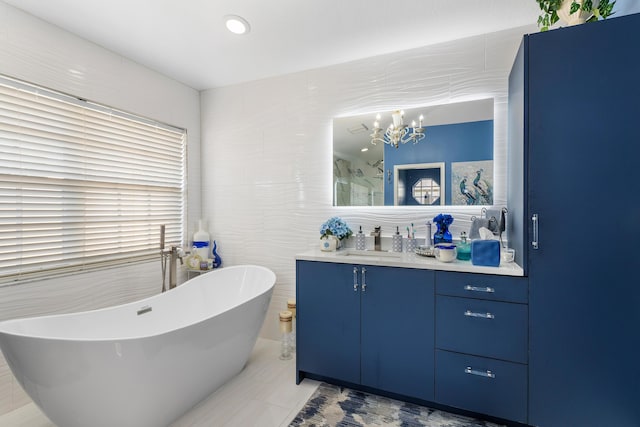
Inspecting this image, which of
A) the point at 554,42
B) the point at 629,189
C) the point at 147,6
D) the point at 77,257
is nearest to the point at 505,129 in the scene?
the point at 554,42

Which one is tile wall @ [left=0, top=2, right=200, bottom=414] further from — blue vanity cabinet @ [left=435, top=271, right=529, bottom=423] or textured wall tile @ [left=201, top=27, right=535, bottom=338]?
blue vanity cabinet @ [left=435, top=271, right=529, bottom=423]

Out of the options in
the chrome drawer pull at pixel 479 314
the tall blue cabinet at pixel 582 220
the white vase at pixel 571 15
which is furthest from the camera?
the chrome drawer pull at pixel 479 314

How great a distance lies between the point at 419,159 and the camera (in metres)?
2.36

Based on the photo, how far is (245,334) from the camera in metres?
2.06

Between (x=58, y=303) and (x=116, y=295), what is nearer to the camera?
(x=58, y=303)

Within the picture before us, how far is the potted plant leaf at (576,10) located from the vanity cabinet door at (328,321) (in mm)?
1835

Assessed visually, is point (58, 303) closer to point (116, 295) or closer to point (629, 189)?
point (116, 295)

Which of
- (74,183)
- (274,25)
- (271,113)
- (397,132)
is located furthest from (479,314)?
(74,183)

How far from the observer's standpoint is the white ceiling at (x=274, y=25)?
1871 millimetres

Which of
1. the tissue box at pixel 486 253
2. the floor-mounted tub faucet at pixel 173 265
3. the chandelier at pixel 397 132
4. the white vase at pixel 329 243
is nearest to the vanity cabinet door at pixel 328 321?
the white vase at pixel 329 243

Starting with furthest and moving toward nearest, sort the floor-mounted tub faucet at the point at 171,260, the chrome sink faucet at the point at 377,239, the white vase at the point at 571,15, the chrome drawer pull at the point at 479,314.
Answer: the floor-mounted tub faucet at the point at 171,260 < the chrome sink faucet at the point at 377,239 < the chrome drawer pull at the point at 479,314 < the white vase at the point at 571,15

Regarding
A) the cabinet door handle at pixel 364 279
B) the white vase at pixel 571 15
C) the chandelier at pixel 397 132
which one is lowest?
the cabinet door handle at pixel 364 279

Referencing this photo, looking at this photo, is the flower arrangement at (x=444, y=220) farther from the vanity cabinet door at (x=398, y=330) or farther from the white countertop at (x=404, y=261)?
the vanity cabinet door at (x=398, y=330)

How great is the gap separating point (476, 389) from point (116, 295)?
2.65 meters
